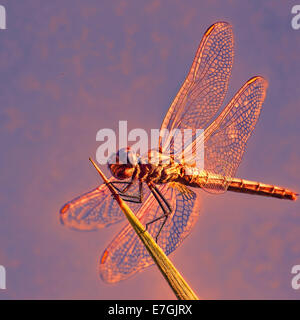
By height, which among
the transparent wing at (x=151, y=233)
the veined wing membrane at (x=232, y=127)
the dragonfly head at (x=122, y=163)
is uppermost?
the veined wing membrane at (x=232, y=127)

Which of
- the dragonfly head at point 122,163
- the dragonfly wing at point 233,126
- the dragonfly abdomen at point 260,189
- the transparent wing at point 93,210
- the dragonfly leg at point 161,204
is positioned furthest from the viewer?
the dragonfly abdomen at point 260,189

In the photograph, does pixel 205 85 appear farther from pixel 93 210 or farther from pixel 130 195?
pixel 93 210

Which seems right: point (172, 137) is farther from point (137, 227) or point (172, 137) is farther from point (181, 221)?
point (137, 227)

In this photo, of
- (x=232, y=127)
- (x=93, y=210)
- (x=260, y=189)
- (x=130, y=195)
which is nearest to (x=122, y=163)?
(x=130, y=195)

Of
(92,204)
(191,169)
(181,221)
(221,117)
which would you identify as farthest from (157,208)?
(221,117)

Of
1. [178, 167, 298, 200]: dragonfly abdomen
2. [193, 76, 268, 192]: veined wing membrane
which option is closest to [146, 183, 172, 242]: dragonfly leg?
[178, 167, 298, 200]: dragonfly abdomen

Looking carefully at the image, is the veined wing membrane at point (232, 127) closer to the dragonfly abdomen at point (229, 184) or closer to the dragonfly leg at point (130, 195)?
the dragonfly abdomen at point (229, 184)

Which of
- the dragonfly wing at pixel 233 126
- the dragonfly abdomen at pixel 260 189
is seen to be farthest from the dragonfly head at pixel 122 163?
the dragonfly abdomen at pixel 260 189
